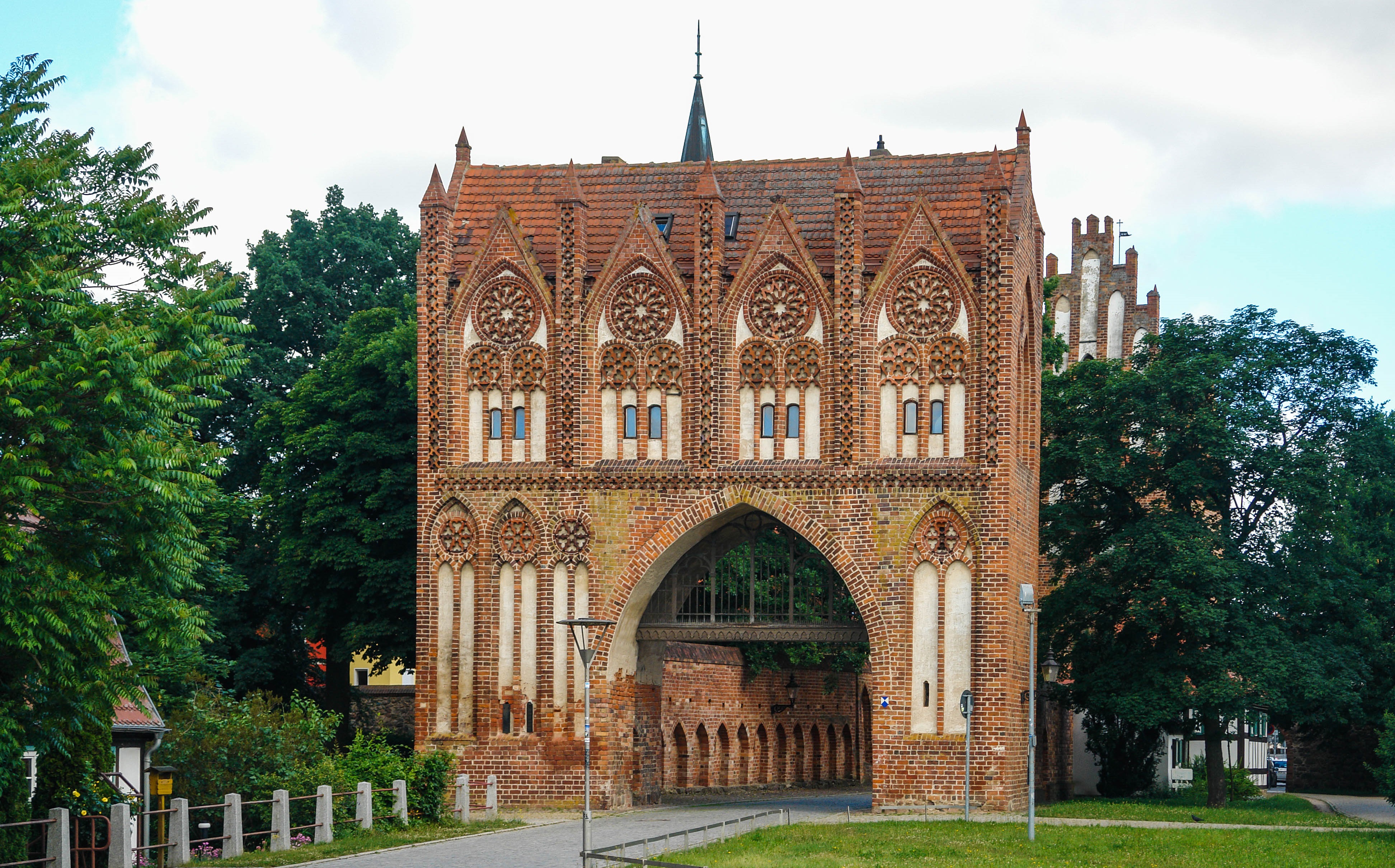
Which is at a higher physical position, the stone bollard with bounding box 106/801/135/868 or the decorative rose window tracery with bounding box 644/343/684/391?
the decorative rose window tracery with bounding box 644/343/684/391

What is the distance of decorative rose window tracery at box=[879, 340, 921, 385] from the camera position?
3322cm

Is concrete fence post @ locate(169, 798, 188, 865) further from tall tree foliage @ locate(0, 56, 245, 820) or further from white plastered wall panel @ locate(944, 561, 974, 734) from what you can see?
white plastered wall panel @ locate(944, 561, 974, 734)

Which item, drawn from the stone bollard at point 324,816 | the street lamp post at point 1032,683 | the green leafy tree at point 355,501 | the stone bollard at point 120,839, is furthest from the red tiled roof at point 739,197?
the stone bollard at point 120,839

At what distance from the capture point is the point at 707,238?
112ft

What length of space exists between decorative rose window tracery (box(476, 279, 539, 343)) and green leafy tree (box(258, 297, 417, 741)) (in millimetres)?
5226

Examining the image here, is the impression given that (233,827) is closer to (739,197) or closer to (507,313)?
(507,313)

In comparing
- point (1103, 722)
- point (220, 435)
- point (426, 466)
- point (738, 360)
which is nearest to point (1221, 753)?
point (1103, 722)

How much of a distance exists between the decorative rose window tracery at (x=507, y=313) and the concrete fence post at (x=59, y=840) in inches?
606

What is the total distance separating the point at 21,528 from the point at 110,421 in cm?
208

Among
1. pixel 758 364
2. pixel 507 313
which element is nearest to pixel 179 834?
pixel 507 313

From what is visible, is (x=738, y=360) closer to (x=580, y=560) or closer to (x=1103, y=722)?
(x=580, y=560)

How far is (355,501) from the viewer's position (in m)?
41.1

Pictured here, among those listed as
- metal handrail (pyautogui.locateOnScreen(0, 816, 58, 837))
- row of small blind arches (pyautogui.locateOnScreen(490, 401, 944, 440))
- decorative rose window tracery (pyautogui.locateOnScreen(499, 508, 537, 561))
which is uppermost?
row of small blind arches (pyautogui.locateOnScreen(490, 401, 944, 440))

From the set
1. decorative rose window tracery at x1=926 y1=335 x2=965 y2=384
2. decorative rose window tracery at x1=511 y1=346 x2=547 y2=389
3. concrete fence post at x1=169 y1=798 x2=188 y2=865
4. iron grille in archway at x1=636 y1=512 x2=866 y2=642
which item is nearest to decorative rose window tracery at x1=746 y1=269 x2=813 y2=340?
decorative rose window tracery at x1=926 y1=335 x2=965 y2=384
